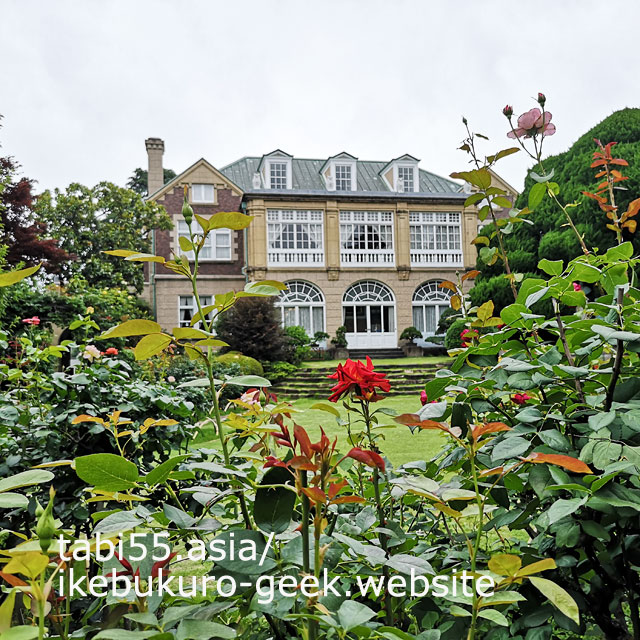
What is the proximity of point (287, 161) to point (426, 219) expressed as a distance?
6438 millimetres

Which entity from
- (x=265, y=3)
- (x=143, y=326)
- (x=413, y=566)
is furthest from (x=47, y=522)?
(x=265, y=3)

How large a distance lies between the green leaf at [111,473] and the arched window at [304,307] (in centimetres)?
1937

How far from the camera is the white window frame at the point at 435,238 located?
834 inches

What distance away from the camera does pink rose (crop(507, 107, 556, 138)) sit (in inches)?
60.3

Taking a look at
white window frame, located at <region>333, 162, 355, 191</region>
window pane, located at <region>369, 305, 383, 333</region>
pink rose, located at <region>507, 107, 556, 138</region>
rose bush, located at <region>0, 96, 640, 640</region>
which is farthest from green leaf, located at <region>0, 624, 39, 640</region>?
white window frame, located at <region>333, 162, 355, 191</region>

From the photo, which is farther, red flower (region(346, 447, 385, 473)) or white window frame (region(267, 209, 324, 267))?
white window frame (region(267, 209, 324, 267))

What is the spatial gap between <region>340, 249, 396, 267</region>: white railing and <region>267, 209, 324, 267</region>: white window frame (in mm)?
1027

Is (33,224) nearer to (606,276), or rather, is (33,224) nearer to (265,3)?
(265,3)

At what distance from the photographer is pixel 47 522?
1.47 ft

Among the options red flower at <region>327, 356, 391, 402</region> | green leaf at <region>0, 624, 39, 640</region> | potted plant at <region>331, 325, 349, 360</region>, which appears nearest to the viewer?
green leaf at <region>0, 624, 39, 640</region>

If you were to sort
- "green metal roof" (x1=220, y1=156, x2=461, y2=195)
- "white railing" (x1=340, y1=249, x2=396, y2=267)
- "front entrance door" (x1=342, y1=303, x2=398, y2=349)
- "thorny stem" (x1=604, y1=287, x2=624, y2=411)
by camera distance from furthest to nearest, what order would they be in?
"green metal roof" (x1=220, y1=156, x2=461, y2=195)
"white railing" (x1=340, y1=249, x2=396, y2=267)
"front entrance door" (x1=342, y1=303, x2=398, y2=349)
"thorny stem" (x1=604, y1=287, x2=624, y2=411)

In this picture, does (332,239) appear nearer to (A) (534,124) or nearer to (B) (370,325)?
(B) (370,325)

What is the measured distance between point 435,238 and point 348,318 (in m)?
5.19

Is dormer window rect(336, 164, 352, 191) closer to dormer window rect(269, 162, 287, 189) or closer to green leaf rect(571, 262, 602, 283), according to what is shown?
dormer window rect(269, 162, 287, 189)
